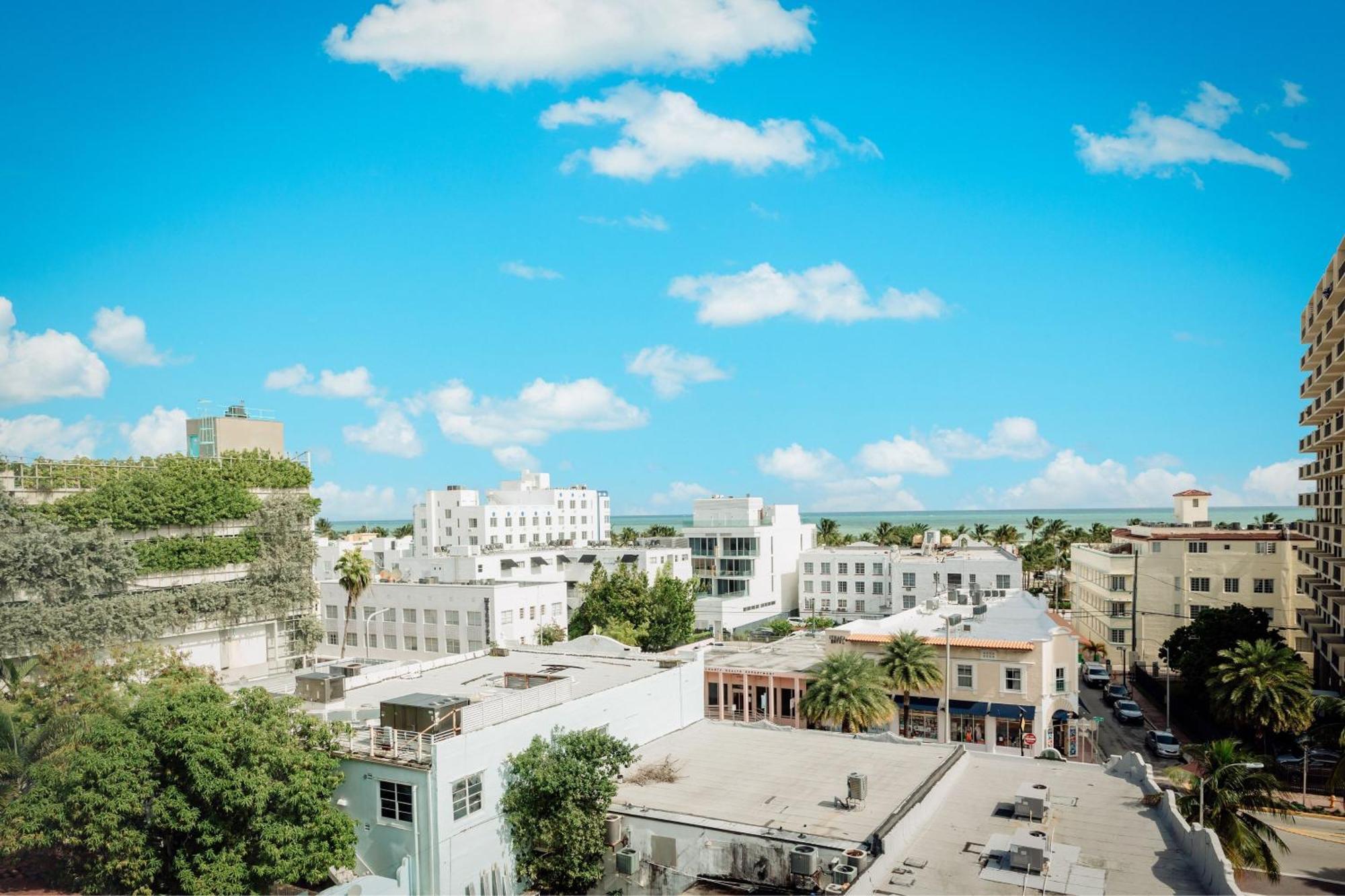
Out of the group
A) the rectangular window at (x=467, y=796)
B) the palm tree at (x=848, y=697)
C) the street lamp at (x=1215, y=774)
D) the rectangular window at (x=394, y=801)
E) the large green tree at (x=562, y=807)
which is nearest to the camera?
the rectangular window at (x=394, y=801)

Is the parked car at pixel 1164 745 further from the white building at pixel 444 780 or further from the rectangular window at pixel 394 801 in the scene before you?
the rectangular window at pixel 394 801

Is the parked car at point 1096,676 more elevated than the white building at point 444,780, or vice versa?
the white building at point 444,780

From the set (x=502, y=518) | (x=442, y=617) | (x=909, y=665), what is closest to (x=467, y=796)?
(x=909, y=665)

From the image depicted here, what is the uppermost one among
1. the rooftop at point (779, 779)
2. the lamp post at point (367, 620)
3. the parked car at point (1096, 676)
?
the rooftop at point (779, 779)

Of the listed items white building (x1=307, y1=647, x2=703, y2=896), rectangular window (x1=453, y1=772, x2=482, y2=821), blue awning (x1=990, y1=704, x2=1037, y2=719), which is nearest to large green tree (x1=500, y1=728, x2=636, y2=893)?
white building (x1=307, y1=647, x2=703, y2=896)

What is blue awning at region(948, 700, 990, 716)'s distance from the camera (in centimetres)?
4399

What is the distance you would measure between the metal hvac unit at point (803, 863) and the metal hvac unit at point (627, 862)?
4.81 metres

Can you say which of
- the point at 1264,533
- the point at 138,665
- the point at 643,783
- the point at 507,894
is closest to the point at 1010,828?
the point at 643,783

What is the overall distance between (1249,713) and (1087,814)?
959 inches

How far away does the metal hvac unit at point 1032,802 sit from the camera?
25250 mm

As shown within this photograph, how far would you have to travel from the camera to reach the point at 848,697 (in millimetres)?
38062

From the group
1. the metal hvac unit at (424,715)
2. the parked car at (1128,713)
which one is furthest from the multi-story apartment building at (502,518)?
the metal hvac unit at (424,715)

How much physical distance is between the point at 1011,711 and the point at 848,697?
10.9 m

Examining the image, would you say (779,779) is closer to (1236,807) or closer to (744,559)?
(1236,807)
